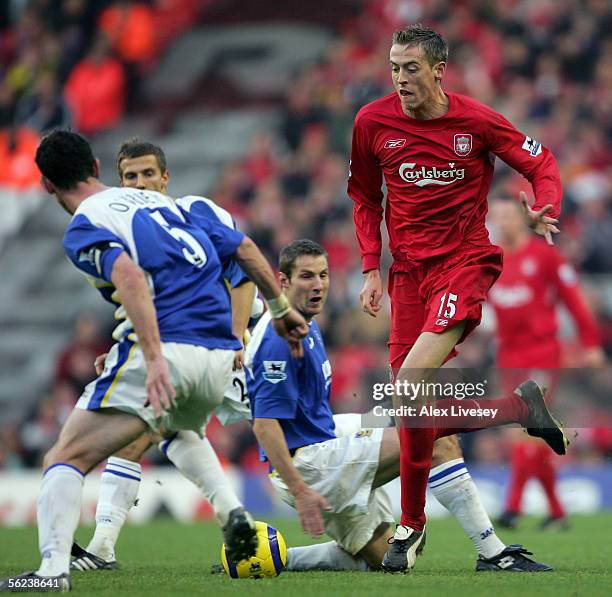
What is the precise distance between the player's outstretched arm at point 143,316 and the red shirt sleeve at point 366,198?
71.8 inches

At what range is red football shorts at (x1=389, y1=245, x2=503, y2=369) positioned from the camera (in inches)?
239

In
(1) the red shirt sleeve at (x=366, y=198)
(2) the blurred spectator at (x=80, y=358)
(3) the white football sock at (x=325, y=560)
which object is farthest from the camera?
(2) the blurred spectator at (x=80, y=358)

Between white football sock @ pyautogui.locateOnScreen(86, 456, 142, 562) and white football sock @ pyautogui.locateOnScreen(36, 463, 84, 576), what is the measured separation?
5.24 feet

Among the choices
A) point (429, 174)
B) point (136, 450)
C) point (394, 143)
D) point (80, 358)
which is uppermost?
point (80, 358)

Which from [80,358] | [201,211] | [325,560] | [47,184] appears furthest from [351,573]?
[80,358]

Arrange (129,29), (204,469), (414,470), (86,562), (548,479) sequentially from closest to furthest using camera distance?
(204,469) → (414,470) → (86,562) → (548,479) → (129,29)

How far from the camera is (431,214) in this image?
6.33 m

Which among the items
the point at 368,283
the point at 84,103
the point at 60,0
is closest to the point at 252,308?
the point at 368,283

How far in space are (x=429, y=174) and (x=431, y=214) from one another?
0.20 metres

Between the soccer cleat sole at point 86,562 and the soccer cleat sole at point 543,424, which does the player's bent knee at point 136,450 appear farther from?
the soccer cleat sole at point 543,424

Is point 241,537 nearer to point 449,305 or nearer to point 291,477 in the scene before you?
point 291,477

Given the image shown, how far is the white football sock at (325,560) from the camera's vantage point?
675cm

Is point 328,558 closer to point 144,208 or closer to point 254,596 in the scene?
point 254,596

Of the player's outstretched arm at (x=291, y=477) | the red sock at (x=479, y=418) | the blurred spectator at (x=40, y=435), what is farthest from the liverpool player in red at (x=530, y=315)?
the blurred spectator at (x=40, y=435)
